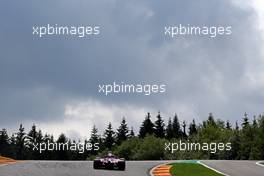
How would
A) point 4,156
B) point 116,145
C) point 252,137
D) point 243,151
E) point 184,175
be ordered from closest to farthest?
point 184,175, point 4,156, point 116,145, point 243,151, point 252,137

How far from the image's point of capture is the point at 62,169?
25.8m

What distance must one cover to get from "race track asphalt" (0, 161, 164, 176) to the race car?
1.10 ft

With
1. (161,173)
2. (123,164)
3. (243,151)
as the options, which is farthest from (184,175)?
(243,151)

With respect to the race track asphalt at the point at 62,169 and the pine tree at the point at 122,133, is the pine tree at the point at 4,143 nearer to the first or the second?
the race track asphalt at the point at 62,169

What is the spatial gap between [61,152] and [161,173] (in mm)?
5965

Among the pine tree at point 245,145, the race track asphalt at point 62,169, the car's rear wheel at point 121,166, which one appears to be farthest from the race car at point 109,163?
the pine tree at point 245,145

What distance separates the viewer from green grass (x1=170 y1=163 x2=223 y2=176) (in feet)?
86.3

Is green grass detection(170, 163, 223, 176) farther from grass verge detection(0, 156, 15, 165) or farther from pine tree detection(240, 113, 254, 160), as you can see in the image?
pine tree detection(240, 113, 254, 160)

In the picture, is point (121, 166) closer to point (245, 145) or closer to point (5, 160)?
point (5, 160)

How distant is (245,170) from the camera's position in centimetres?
2878

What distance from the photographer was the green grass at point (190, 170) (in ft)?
86.3

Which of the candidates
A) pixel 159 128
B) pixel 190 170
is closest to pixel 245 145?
pixel 159 128

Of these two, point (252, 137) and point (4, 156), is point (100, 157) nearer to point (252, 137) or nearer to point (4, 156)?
point (4, 156)

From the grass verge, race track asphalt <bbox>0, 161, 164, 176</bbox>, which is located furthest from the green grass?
the grass verge
